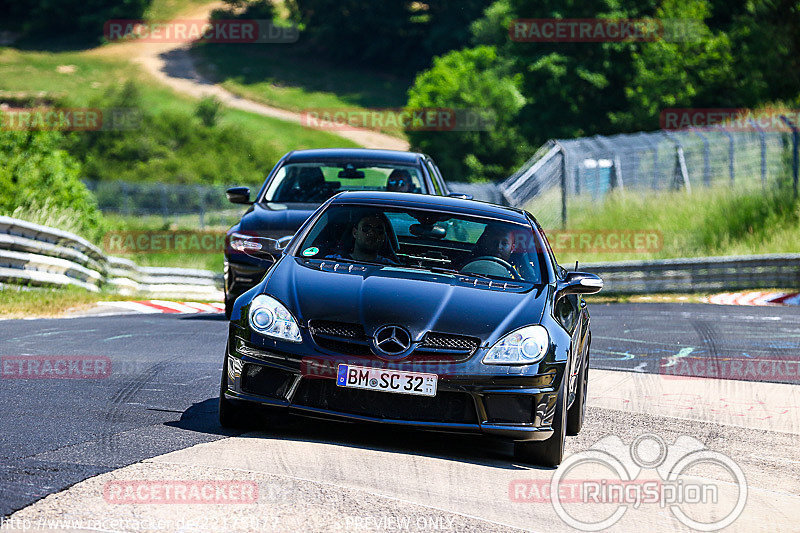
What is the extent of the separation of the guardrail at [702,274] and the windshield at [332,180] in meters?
8.69

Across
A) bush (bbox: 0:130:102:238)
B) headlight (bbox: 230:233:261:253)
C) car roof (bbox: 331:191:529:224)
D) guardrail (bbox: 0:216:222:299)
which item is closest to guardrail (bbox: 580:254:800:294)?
guardrail (bbox: 0:216:222:299)

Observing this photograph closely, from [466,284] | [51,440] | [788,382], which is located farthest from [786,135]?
[51,440]

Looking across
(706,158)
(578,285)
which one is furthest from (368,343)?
(706,158)

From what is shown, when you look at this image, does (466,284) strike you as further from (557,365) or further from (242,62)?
(242,62)

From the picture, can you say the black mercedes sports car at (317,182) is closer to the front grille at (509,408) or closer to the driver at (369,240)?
the driver at (369,240)

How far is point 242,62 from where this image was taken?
380 feet

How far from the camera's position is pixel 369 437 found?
292 inches

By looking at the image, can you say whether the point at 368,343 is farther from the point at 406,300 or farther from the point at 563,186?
the point at 563,186

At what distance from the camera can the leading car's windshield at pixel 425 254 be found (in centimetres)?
802

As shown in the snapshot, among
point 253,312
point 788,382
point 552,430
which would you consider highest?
point 253,312

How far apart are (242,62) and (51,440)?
112m

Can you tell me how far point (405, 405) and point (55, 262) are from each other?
11.2m

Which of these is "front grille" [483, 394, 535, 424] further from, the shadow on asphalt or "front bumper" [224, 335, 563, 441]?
the shadow on asphalt

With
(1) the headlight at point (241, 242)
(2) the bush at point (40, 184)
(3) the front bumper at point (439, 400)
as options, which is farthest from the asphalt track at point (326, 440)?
(2) the bush at point (40, 184)
